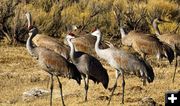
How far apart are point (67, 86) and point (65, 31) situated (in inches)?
350

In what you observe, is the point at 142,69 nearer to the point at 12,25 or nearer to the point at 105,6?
the point at 12,25

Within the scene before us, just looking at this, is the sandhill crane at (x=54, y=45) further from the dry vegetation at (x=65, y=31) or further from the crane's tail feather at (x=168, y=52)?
the crane's tail feather at (x=168, y=52)

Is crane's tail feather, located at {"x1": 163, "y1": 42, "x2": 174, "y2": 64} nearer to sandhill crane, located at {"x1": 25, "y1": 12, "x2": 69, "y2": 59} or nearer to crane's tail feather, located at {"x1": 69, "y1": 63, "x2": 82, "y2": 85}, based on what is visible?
sandhill crane, located at {"x1": 25, "y1": 12, "x2": 69, "y2": 59}

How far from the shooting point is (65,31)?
23.5m

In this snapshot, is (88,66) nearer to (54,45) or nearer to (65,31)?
(54,45)

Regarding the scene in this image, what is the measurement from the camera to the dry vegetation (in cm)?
1327

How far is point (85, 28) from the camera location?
23547 mm

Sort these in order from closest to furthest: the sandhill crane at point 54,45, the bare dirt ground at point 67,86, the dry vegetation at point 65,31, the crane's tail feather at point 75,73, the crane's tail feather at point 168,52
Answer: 1. the crane's tail feather at point 75,73
2. the bare dirt ground at point 67,86
3. the dry vegetation at point 65,31
4. the sandhill crane at point 54,45
5. the crane's tail feather at point 168,52

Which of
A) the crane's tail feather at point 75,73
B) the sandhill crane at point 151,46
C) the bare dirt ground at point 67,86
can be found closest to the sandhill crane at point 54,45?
the bare dirt ground at point 67,86

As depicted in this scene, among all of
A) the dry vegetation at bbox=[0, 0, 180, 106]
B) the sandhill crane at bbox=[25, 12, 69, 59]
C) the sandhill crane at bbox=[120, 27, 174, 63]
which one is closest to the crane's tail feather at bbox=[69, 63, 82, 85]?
the dry vegetation at bbox=[0, 0, 180, 106]

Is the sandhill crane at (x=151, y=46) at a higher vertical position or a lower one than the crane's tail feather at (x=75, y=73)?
lower

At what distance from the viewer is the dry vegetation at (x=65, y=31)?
13.3m

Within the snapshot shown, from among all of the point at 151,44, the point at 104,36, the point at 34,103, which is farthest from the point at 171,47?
the point at 104,36

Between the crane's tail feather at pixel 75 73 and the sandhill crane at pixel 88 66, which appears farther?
the sandhill crane at pixel 88 66
